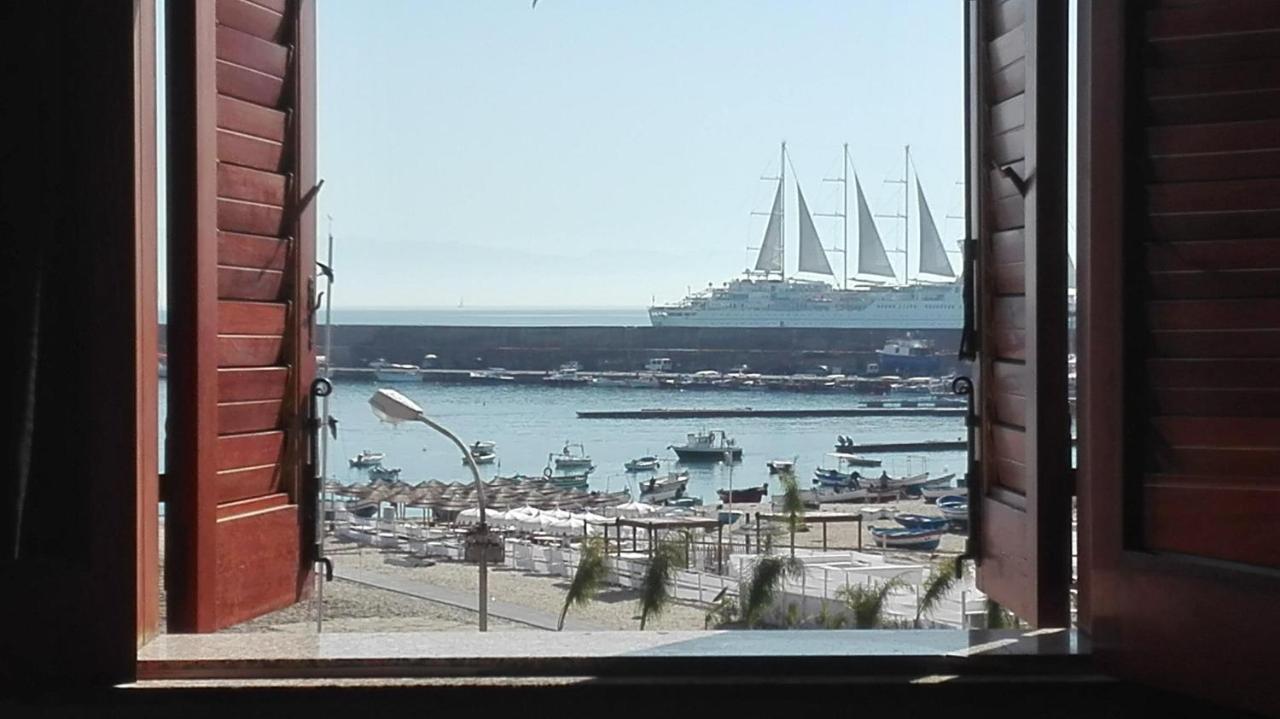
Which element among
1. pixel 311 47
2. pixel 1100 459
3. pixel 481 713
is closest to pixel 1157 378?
pixel 1100 459

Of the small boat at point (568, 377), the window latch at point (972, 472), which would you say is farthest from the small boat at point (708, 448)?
the window latch at point (972, 472)

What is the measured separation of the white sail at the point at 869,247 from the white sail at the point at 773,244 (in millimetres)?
171

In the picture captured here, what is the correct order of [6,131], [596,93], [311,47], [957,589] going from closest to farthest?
[6,131], [311,47], [957,589], [596,93]

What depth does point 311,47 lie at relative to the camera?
2.14 meters

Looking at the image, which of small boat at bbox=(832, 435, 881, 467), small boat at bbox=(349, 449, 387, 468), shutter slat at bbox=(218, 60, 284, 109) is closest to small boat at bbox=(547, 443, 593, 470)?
small boat at bbox=(349, 449, 387, 468)

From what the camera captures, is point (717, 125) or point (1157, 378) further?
point (717, 125)

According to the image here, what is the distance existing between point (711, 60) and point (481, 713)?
1.59 m

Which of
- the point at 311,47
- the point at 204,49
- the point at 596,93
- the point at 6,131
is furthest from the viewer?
the point at 596,93

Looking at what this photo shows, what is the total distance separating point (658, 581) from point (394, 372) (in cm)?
64

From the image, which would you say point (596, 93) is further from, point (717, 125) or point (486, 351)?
point (486, 351)

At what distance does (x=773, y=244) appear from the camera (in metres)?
2.81

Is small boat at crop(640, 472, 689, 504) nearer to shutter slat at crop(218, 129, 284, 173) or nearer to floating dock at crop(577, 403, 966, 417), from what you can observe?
floating dock at crop(577, 403, 966, 417)

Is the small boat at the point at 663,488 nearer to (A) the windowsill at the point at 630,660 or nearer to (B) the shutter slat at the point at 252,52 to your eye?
(A) the windowsill at the point at 630,660

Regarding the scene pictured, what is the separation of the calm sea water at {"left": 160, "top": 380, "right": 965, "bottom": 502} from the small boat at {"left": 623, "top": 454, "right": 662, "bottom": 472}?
1 cm
